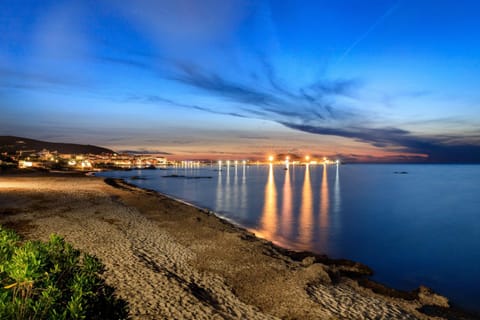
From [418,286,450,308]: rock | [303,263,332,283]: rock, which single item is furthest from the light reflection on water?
[418,286,450,308]: rock

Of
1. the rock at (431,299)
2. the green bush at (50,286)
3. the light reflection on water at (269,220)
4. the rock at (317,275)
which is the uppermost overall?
the green bush at (50,286)

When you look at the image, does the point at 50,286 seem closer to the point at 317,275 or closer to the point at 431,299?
the point at 317,275

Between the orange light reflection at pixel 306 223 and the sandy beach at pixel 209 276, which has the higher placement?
the sandy beach at pixel 209 276

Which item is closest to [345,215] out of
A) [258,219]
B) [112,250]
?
[258,219]

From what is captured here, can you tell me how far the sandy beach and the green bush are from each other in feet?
14.0

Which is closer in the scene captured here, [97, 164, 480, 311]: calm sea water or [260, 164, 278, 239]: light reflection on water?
[97, 164, 480, 311]: calm sea water

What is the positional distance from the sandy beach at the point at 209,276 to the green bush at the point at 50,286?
14.0ft

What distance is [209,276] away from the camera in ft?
37.4

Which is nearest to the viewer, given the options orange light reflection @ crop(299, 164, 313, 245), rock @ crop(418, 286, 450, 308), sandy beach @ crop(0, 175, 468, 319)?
sandy beach @ crop(0, 175, 468, 319)

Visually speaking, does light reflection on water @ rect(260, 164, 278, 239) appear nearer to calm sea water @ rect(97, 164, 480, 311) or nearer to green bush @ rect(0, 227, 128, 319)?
calm sea water @ rect(97, 164, 480, 311)

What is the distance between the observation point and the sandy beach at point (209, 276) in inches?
355

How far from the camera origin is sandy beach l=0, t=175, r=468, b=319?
9016 millimetres

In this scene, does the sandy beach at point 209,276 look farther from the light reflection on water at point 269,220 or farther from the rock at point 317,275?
the light reflection on water at point 269,220

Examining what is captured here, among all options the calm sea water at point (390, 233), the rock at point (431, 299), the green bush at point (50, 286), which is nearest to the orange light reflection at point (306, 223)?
the calm sea water at point (390, 233)
